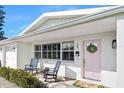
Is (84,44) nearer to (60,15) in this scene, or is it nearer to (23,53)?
(60,15)

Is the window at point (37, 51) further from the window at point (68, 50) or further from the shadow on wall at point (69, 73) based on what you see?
the shadow on wall at point (69, 73)

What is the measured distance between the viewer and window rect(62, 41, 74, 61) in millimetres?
11906

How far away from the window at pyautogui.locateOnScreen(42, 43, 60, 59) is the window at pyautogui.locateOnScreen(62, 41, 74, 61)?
2.45ft

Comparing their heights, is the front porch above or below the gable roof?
below

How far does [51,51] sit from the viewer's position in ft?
47.0

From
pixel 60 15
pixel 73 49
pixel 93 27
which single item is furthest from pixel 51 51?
pixel 93 27

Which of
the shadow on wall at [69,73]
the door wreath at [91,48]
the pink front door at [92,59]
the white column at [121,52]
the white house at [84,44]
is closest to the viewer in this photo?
the white column at [121,52]

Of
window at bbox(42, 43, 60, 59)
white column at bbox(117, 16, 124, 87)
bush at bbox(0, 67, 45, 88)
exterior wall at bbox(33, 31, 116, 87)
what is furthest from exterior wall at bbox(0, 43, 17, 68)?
white column at bbox(117, 16, 124, 87)

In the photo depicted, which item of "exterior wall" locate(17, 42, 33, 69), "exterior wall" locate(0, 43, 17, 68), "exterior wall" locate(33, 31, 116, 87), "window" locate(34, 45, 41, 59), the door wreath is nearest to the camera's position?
"exterior wall" locate(33, 31, 116, 87)

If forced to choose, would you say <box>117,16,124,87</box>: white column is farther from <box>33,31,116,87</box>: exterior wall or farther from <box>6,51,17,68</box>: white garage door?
<box>6,51,17,68</box>: white garage door

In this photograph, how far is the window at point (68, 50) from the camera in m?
11.9

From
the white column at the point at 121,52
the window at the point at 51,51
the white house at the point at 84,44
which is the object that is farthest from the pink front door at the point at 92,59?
the white column at the point at 121,52

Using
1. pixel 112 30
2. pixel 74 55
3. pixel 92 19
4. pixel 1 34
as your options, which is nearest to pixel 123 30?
pixel 92 19
